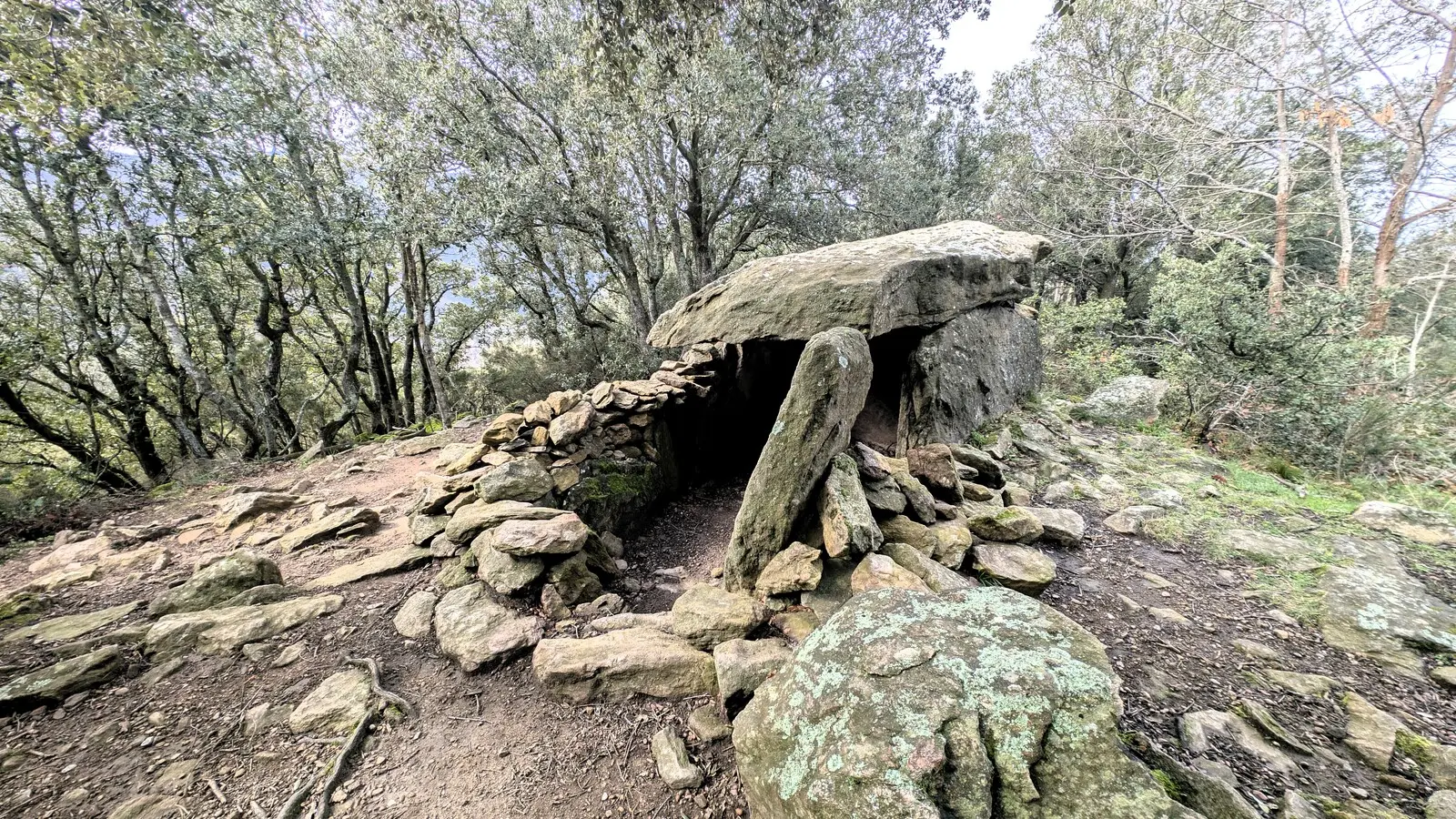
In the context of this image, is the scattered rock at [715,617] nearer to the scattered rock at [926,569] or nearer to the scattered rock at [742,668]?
the scattered rock at [742,668]

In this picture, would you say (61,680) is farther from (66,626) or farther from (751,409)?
(751,409)

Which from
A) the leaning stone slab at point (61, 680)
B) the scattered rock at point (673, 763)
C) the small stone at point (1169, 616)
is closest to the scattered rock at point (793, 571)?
the scattered rock at point (673, 763)

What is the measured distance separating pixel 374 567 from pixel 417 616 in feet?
3.12

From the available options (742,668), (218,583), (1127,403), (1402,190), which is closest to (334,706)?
(218,583)

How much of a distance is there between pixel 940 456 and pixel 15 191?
52.8 feet

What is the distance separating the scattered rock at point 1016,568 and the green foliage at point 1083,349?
7202 millimetres

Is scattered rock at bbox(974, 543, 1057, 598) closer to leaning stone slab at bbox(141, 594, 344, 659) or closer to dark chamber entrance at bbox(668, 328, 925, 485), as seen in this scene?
dark chamber entrance at bbox(668, 328, 925, 485)

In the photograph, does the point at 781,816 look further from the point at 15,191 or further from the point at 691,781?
the point at 15,191

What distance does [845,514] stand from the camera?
139 inches

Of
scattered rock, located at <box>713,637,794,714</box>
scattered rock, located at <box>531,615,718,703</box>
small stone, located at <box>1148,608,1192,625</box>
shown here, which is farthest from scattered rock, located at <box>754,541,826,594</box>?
small stone, located at <box>1148,608,1192,625</box>

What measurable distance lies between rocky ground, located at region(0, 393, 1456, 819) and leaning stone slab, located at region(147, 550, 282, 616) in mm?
282

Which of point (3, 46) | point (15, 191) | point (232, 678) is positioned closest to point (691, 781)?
point (232, 678)

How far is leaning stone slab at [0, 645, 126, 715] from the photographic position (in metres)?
2.67

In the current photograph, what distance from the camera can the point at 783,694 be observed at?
223 cm
